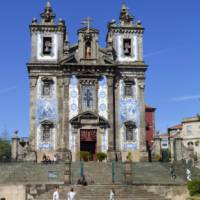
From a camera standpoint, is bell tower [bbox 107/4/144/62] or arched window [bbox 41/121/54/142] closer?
arched window [bbox 41/121/54/142]

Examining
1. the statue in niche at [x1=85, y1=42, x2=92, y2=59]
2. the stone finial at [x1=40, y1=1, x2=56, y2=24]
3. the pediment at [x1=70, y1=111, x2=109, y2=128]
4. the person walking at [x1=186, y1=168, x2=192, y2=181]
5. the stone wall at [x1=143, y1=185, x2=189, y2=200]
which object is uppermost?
the stone finial at [x1=40, y1=1, x2=56, y2=24]

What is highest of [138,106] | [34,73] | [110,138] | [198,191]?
[34,73]

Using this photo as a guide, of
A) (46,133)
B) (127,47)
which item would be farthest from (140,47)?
(46,133)

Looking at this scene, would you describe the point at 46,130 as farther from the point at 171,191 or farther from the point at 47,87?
the point at 171,191

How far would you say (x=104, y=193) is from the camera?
31844mm

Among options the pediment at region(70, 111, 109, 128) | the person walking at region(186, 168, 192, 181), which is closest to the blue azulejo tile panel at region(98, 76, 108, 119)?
the pediment at region(70, 111, 109, 128)

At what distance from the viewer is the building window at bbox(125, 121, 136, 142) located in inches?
1850

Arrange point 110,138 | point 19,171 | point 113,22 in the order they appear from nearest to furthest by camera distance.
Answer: point 19,171, point 110,138, point 113,22

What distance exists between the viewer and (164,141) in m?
60.9

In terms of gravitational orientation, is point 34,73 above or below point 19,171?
above

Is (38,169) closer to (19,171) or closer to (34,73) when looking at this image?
(19,171)

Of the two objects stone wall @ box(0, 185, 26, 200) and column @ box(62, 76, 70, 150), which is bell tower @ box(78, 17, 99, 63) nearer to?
column @ box(62, 76, 70, 150)

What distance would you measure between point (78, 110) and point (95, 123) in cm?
205

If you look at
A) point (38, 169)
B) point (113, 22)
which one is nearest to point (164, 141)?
point (113, 22)
